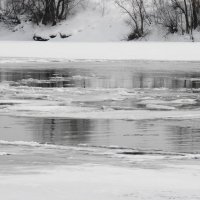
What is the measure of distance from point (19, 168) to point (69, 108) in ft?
20.4

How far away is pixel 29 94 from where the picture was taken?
55.7ft

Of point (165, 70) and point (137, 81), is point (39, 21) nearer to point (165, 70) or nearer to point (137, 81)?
point (165, 70)

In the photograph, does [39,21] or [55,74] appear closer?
[55,74]

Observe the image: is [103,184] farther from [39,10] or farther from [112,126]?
[39,10]

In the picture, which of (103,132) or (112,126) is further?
(112,126)

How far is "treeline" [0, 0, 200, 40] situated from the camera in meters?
49.1

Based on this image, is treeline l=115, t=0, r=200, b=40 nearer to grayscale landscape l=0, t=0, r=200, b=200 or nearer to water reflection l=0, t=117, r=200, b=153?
grayscale landscape l=0, t=0, r=200, b=200

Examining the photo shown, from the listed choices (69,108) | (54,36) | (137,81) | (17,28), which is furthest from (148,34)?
(69,108)

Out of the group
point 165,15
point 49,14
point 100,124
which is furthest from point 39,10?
point 100,124

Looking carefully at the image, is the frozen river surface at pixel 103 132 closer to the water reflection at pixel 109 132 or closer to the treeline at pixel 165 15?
the water reflection at pixel 109 132

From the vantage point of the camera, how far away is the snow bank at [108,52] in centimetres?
3309

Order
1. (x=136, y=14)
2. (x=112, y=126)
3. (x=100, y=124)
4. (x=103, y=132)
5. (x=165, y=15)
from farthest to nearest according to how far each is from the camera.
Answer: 1. (x=136, y=14)
2. (x=165, y=15)
3. (x=100, y=124)
4. (x=112, y=126)
5. (x=103, y=132)

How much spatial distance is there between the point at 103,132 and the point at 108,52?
962 inches

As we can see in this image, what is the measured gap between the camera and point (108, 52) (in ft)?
117
